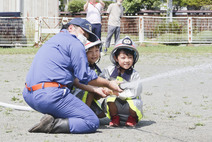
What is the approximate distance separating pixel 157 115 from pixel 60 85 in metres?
1.77

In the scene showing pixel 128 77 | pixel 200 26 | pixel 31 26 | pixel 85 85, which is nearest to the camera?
pixel 85 85

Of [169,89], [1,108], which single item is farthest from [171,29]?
[1,108]

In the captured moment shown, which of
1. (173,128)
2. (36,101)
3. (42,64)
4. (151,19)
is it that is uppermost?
(151,19)

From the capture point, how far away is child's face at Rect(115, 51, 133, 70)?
17.9 feet

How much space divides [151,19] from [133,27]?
1015mm

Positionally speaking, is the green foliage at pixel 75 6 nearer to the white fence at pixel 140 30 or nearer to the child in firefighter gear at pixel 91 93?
the white fence at pixel 140 30

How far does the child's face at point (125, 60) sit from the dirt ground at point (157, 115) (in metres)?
0.72

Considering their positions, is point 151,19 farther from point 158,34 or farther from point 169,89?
point 169,89

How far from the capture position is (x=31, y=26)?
22.0 meters

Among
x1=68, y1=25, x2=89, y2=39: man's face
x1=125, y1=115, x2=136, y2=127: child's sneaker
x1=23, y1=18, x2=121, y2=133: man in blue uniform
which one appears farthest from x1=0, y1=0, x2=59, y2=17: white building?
x1=23, y1=18, x2=121, y2=133: man in blue uniform

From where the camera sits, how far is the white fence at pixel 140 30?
20953 millimetres

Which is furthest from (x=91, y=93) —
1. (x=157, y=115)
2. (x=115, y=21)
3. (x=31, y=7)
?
(x=31, y=7)

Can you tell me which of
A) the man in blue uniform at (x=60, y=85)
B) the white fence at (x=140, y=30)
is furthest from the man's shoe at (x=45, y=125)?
the white fence at (x=140, y=30)

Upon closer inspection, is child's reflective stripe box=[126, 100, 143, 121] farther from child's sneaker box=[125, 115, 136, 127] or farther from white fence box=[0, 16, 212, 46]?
white fence box=[0, 16, 212, 46]
